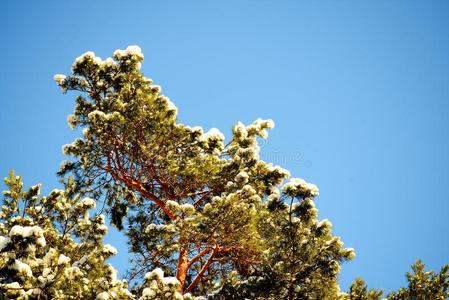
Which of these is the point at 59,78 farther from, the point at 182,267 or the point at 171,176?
the point at 182,267

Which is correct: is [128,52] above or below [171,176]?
above

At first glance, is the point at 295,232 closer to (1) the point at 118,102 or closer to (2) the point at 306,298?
(2) the point at 306,298

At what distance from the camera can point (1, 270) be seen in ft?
19.9

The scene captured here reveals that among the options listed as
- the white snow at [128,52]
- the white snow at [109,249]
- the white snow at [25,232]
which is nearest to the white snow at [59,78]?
the white snow at [128,52]

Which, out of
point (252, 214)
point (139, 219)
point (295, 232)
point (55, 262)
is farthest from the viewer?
point (139, 219)

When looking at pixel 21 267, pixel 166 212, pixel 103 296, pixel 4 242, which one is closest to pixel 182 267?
pixel 166 212

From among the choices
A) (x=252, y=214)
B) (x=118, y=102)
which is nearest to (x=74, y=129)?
(x=118, y=102)

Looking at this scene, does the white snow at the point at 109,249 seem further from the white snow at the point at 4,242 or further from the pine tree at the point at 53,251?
the white snow at the point at 4,242

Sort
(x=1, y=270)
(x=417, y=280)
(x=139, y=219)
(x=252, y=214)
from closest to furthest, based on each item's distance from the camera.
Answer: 1. (x=1, y=270)
2. (x=252, y=214)
3. (x=417, y=280)
4. (x=139, y=219)

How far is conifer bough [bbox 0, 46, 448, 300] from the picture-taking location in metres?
7.85

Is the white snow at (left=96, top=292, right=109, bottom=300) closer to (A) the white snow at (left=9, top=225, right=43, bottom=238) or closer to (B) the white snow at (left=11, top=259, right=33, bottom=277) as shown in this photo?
(B) the white snow at (left=11, top=259, right=33, bottom=277)

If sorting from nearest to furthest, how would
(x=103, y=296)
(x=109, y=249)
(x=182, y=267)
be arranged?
(x=103, y=296) < (x=109, y=249) < (x=182, y=267)

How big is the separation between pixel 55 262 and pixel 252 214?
14.1 ft

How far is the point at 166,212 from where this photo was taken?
10.6 meters
